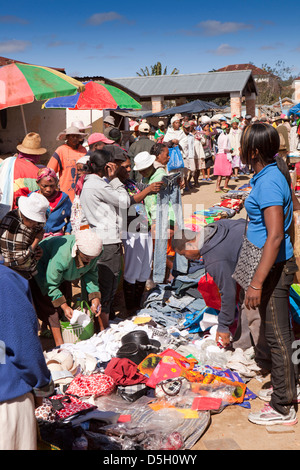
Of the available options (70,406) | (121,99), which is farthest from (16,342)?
(121,99)

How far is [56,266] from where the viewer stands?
446 cm

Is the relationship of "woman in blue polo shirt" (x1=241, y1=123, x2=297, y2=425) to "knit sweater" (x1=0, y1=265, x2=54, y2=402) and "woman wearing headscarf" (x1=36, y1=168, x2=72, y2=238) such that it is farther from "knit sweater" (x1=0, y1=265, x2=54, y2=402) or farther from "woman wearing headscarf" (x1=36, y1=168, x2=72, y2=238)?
"woman wearing headscarf" (x1=36, y1=168, x2=72, y2=238)

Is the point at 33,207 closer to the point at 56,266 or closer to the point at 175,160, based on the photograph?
the point at 56,266

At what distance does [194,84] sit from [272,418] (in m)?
28.0

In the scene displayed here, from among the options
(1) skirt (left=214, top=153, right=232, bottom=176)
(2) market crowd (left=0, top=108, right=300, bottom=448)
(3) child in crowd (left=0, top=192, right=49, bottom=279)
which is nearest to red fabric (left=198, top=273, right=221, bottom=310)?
(2) market crowd (left=0, top=108, right=300, bottom=448)

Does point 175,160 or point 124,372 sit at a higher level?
point 175,160

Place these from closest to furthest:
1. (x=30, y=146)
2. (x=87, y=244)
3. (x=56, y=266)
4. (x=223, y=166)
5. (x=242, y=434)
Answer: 1. (x=242, y=434)
2. (x=87, y=244)
3. (x=56, y=266)
4. (x=30, y=146)
5. (x=223, y=166)

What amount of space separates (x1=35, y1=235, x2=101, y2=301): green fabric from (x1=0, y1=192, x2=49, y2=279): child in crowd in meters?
0.29

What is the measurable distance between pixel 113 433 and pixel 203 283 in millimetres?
2039

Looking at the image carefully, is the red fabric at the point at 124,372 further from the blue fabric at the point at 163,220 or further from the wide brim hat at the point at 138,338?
the blue fabric at the point at 163,220
